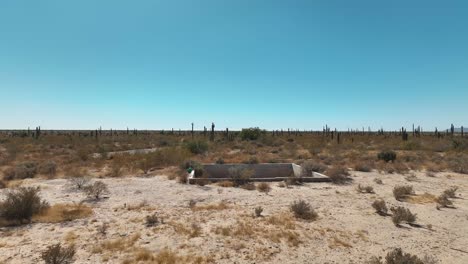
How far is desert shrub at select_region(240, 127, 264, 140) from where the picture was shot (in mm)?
43441

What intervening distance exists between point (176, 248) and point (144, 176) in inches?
382

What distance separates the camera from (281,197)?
11.0m

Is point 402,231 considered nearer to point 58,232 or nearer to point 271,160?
point 58,232

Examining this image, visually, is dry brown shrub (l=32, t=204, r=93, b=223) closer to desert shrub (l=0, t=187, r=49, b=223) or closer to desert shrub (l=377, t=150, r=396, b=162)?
desert shrub (l=0, t=187, r=49, b=223)

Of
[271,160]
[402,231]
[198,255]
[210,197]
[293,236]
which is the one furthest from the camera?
[271,160]

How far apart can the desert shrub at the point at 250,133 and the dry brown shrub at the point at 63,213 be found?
114 ft

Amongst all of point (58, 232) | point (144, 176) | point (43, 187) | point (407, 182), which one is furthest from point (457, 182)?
point (43, 187)

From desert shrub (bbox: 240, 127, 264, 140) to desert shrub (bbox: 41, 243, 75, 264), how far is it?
124 feet

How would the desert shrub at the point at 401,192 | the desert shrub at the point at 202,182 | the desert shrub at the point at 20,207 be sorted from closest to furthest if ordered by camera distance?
the desert shrub at the point at 20,207
the desert shrub at the point at 401,192
the desert shrub at the point at 202,182

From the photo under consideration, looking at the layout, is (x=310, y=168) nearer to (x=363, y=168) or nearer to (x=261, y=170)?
(x=261, y=170)

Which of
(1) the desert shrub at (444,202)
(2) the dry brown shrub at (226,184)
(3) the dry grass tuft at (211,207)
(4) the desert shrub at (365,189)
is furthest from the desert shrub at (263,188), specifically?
(1) the desert shrub at (444,202)

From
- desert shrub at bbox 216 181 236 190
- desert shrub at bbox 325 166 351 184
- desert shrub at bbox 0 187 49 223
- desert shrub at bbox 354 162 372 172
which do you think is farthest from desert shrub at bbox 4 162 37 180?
desert shrub at bbox 354 162 372 172

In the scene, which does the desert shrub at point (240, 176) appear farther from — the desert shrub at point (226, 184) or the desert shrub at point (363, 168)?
the desert shrub at point (363, 168)

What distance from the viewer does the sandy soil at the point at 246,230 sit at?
6148mm
